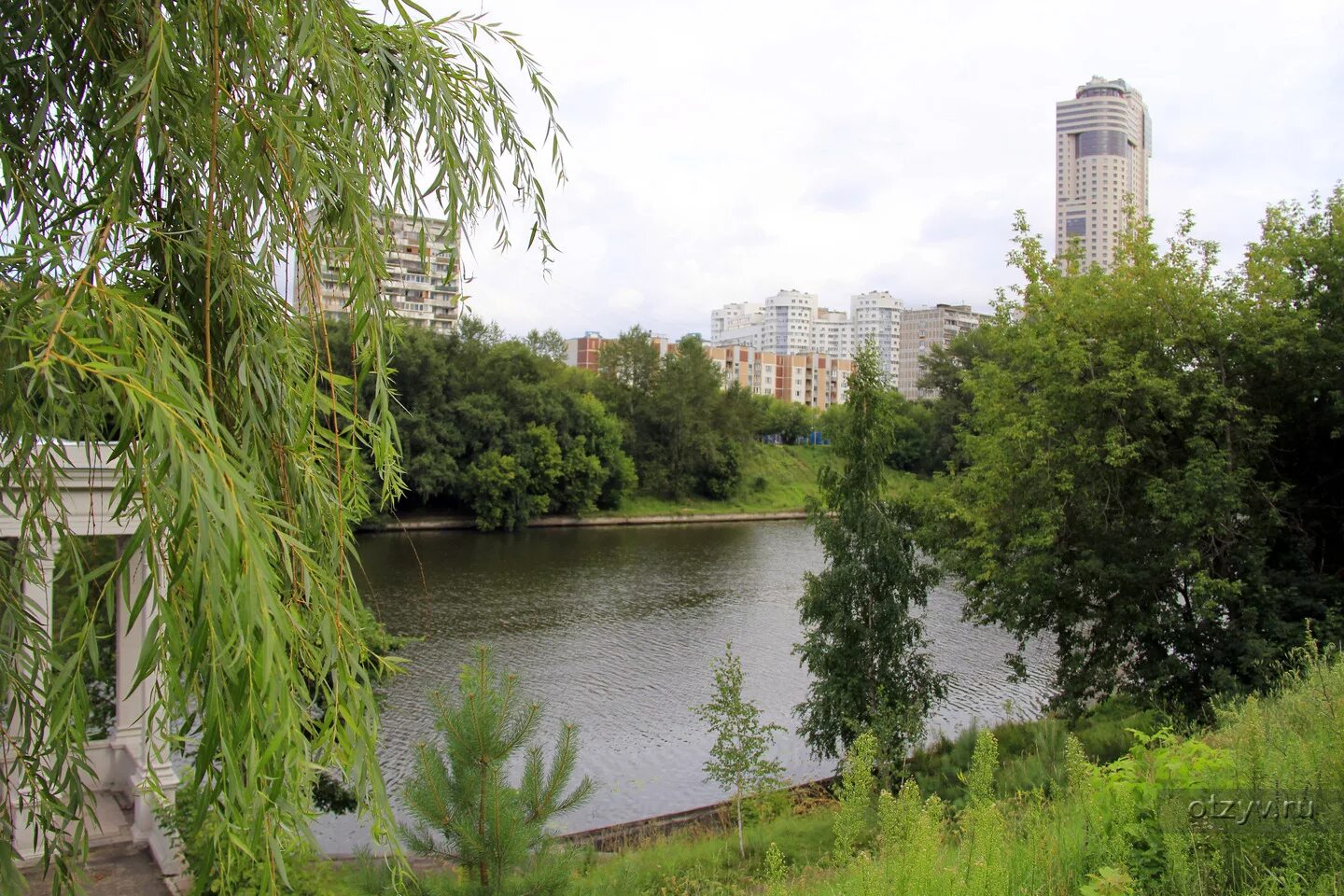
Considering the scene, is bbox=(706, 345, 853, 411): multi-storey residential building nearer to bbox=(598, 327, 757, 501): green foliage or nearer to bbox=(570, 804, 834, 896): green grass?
bbox=(598, 327, 757, 501): green foliage

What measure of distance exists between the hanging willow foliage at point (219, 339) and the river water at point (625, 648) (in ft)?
14.6

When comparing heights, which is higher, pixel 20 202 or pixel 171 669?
pixel 20 202

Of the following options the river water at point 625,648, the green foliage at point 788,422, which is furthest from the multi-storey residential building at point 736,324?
the river water at point 625,648

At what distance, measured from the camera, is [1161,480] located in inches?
466

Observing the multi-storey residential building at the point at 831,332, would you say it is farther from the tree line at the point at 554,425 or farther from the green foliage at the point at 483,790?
the green foliage at the point at 483,790

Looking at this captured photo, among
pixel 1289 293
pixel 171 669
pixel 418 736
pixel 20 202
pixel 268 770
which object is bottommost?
pixel 418 736

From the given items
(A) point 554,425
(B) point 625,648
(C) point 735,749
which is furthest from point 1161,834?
(A) point 554,425

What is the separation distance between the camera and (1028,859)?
3.17m

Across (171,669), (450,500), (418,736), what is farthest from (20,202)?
(450,500)

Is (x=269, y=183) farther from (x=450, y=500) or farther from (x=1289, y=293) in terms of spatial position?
(x=450, y=500)

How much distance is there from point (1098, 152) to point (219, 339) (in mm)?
120990

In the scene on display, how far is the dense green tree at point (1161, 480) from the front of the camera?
11.2 metres

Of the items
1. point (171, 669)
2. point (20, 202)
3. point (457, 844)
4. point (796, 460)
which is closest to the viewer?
point (171, 669)

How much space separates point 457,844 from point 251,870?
121cm
